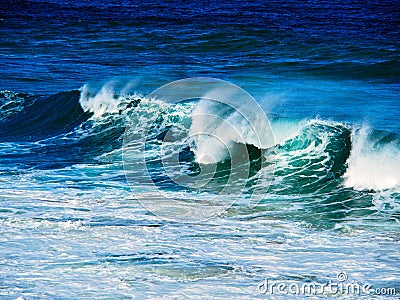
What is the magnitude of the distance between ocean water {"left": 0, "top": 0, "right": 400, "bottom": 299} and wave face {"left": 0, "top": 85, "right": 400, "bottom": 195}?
0.10ft

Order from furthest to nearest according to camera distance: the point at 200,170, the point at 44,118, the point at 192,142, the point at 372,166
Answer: the point at 44,118 → the point at 192,142 → the point at 200,170 → the point at 372,166

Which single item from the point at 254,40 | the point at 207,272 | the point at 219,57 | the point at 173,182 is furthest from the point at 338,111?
the point at 254,40

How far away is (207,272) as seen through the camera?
6492mm

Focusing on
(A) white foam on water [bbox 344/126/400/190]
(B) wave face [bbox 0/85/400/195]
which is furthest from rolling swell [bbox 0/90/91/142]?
(A) white foam on water [bbox 344/126/400/190]

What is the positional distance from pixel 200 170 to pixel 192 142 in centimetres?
138

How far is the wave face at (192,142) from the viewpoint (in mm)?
10250

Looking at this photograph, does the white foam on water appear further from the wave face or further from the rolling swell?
the rolling swell

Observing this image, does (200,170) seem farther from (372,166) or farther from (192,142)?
(372,166)

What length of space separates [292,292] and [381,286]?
67 centimetres

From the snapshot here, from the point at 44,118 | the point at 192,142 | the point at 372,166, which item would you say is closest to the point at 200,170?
the point at 192,142

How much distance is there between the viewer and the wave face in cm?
1025

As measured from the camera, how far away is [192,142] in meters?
12.3

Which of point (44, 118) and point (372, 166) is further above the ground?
point (44, 118)

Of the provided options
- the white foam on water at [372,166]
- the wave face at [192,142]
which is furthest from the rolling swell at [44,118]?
the white foam on water at [372,166]
